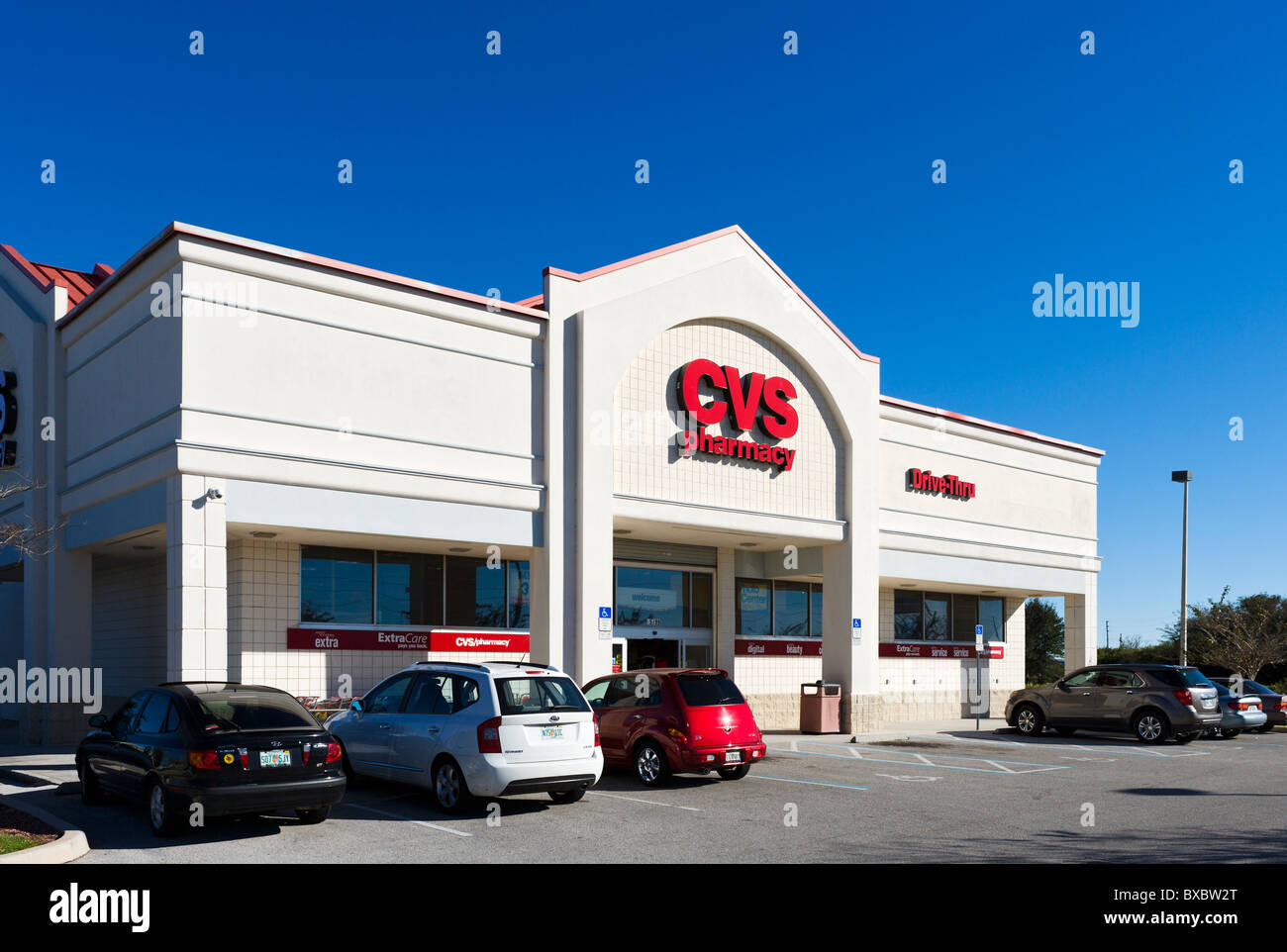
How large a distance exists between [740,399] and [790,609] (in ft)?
25.1

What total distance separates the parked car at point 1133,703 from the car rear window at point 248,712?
59.7 ft

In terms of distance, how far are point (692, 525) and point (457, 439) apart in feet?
18.6

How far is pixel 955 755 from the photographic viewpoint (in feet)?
69.9

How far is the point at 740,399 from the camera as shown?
80.8 ft

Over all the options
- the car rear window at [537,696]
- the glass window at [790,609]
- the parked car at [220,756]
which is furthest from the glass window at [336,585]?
the glass window at [790,609]

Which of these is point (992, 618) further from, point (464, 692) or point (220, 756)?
point (220, 756)

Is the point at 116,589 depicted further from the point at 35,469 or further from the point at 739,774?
the point at 739,774

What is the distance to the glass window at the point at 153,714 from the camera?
12.1m

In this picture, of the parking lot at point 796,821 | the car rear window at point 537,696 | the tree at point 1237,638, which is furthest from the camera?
the tree at point 1237,638

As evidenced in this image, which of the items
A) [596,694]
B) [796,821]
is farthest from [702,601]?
[796,821]

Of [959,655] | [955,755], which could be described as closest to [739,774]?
[955,755]

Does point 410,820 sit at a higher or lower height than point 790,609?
lower

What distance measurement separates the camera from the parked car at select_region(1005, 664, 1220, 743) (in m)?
23.5

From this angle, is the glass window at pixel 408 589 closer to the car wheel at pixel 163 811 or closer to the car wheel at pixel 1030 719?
the car wheel at pixel 163 811
